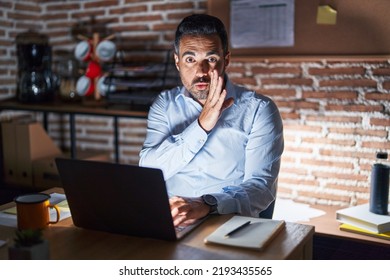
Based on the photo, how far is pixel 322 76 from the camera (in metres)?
2.63

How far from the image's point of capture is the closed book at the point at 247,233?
3.92 ft

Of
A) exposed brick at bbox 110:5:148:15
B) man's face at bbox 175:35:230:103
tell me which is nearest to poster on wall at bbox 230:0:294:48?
exposed brick at bbox 110:5:148:15

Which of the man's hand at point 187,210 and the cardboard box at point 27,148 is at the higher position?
the man's hand at point 187,210

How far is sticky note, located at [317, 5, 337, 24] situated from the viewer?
2508 millimetres

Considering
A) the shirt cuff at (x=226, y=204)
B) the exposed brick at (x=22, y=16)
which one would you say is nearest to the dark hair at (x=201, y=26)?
the shirt cuff at (x=226, y=204)

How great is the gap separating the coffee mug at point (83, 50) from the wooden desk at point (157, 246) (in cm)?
200

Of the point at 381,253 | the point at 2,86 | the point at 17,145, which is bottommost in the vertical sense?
the point at 381,253

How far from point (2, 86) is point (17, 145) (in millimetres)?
515

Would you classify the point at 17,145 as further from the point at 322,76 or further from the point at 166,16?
the point at 322,76

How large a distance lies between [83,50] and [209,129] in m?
1.66

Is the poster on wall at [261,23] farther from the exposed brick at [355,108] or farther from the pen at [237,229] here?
the pen at [237,229]

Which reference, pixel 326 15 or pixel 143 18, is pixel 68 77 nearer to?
pixel 143 18

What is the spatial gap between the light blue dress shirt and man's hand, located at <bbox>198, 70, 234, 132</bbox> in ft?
0.11
